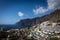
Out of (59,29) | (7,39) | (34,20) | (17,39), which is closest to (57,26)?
(59,29)

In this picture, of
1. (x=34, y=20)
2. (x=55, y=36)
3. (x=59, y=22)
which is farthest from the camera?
(x=34, y=20)

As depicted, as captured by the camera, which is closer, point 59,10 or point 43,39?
point 43,39

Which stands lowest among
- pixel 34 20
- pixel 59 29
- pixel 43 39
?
pixel 43 39

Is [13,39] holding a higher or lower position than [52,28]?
lower

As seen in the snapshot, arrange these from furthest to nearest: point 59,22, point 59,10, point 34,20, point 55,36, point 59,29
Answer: point 34,20 < point 59,10 < point 59,22 < point 59,29 < point 55,36

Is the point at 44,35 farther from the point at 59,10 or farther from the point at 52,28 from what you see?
the point at 59,10

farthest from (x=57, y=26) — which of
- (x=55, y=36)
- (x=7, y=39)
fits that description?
(x=7, y=39)

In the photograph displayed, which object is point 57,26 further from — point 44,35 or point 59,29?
point 44,35

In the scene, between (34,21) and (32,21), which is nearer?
(34,21)

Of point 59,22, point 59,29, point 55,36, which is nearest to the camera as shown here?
point 55,36
